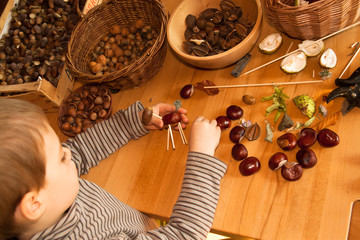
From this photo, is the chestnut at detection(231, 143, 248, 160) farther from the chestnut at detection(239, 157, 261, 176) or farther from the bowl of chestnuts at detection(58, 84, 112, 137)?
the bowl of chestnuts at detection(58, 84, 112, 137)

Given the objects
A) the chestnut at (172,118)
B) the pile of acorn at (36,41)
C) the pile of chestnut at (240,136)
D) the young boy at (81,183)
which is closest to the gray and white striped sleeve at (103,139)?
the young boy at (81,183)

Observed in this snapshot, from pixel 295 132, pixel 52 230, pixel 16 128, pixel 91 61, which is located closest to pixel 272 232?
pixel 295 132

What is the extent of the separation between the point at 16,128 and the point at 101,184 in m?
0.57

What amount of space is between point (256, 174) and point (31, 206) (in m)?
0.66

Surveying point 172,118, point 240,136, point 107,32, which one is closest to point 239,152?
point 240,136

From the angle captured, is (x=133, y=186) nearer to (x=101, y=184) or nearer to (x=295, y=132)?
(x=101, y=184)

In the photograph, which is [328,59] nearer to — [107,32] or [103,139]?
[103,139]

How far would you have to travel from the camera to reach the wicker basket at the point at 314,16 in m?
0.97

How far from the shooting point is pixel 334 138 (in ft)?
3.20

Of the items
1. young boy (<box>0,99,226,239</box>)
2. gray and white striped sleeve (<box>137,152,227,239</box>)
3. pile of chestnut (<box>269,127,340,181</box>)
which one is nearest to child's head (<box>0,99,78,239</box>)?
young boy (<box>0,99,226,239</box>)

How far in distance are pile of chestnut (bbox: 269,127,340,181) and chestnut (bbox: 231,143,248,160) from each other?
0.09m

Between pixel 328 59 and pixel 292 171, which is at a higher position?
pixel 328 59

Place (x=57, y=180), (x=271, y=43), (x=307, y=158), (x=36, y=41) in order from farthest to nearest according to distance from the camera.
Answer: (x=36, y=41) < (x=271, y=43) < (x=307, y=158) < (x=57, y=180)

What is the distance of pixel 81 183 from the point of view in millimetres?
1124
